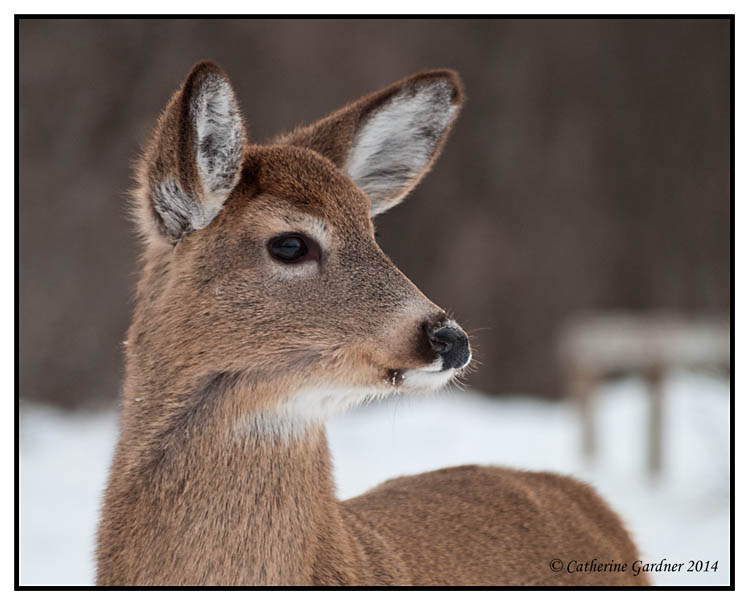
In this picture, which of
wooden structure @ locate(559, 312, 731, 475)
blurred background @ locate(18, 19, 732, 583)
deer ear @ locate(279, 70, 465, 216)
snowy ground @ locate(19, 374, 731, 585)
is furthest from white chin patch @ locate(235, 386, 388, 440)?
wooden structure @ locate(559, 312, 731, 475)

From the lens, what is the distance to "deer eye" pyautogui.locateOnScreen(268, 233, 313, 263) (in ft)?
9.46

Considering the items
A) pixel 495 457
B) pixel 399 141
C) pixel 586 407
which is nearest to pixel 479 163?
pixel 586 407

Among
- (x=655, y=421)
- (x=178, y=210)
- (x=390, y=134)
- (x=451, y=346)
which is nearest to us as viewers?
(x=451, y=346)

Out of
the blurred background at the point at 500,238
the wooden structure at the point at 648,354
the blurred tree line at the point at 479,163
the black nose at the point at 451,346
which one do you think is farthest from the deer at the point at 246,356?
the wooden structure at the point at 648,354

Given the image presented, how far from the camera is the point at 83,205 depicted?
8242 mm

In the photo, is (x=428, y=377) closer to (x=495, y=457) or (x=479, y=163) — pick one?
(x=495, y=457)

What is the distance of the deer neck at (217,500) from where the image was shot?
109 inches

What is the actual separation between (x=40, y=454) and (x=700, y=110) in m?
7.60

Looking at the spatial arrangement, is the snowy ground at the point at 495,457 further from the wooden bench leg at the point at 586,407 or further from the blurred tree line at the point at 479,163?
Result: the blurred tree line at the point at 479,163

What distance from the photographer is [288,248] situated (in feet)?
9.46

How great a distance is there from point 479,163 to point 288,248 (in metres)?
10.1

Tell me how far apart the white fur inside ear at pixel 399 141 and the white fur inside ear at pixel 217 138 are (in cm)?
65

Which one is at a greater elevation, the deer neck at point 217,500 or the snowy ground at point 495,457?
the deer neck at point 217,500

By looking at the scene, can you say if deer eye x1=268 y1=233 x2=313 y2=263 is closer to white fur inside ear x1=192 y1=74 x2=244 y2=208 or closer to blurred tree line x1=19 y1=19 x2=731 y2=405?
white fur inside ear x1=192 y1=74 x2=244 y2=208
